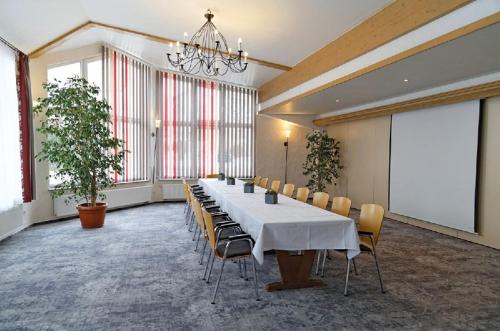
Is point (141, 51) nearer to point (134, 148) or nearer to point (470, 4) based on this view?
point (134, 148)

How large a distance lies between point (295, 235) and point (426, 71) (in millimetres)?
3506

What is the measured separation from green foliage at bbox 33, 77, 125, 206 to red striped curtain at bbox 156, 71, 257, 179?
3334mm

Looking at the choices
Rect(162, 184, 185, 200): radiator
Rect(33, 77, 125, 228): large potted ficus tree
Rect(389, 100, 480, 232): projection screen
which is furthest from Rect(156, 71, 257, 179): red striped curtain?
Rect(389, 100, 480, 232): projection screen

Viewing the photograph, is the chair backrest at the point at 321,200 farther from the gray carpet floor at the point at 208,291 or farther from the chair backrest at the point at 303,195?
the gray carpet floor at the point at 208,291

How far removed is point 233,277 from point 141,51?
6.42 metres

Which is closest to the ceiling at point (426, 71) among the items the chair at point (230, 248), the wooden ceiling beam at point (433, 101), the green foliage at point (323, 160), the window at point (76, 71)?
the wooden ceiling beam at point (433, 101)

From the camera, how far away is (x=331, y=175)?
34.4ft

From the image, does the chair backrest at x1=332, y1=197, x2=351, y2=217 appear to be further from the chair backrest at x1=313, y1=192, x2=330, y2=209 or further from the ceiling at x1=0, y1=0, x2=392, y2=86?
the ceiling at x1=0, y1=0, x2=392, y2=86

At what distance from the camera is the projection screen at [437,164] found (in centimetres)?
605

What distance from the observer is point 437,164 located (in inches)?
266

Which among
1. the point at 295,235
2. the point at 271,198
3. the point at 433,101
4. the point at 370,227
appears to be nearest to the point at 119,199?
the point at 271,198

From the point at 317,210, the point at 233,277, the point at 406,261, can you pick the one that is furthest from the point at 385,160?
the point at 233,277

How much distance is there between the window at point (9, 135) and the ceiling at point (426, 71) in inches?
213

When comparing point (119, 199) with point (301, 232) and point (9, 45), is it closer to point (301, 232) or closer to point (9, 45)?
point (9, 45)
